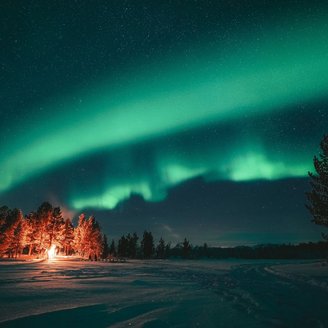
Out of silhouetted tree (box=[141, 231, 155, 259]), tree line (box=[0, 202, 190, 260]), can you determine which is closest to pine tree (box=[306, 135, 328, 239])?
tree line (box=[0, 202, 190, 260])

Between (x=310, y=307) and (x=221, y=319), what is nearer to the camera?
(x=221, y=319)

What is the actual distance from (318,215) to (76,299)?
81.8ft

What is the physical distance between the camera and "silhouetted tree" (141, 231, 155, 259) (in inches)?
3821

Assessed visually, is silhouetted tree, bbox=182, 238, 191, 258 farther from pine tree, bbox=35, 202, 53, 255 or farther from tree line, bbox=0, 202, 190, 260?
pine tree, bbox=35, 202, 53, 255

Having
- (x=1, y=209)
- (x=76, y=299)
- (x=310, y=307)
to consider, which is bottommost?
(x=310, y=307)

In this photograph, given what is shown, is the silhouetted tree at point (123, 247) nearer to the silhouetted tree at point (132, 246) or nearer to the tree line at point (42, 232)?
the silhouetted tree at point (132, 246)

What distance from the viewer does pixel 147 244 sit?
9781cm

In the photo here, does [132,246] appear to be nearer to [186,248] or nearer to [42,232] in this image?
[186,248]

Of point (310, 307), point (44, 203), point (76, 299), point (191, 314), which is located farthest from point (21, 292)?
point (44, 203)

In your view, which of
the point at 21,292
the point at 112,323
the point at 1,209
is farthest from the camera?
the point at 1,209

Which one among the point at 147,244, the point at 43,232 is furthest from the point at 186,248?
the point at 43,232

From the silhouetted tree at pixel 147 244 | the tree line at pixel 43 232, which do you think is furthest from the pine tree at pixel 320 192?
the silhouetted tree at pixel 147 244

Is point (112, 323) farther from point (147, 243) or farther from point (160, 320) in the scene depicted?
point (147, 243)

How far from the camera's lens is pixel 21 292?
8031mm
